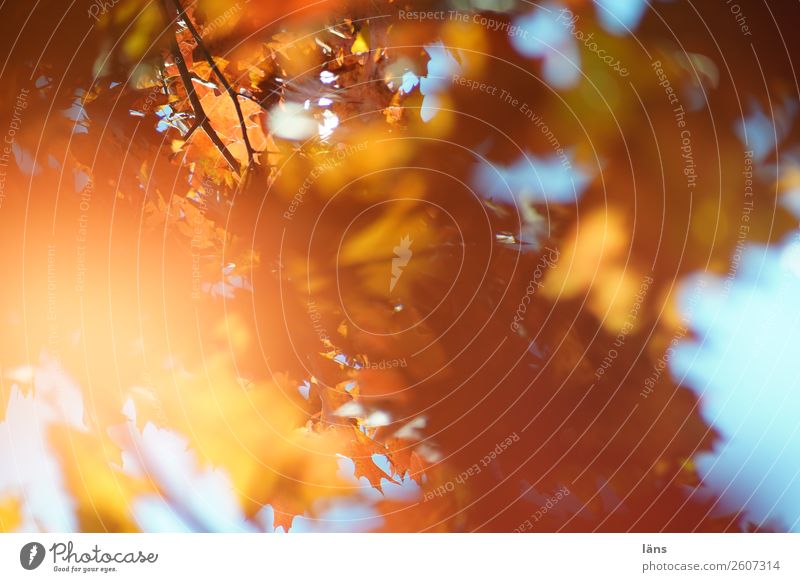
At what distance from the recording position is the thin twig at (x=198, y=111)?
2.93ft

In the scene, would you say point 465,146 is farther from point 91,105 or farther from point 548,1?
point 91,105

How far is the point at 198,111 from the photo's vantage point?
35.3 inches

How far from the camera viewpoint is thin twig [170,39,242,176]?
0.89m

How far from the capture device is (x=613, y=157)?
36.2 inches

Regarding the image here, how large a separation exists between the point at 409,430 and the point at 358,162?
374 millimetres
